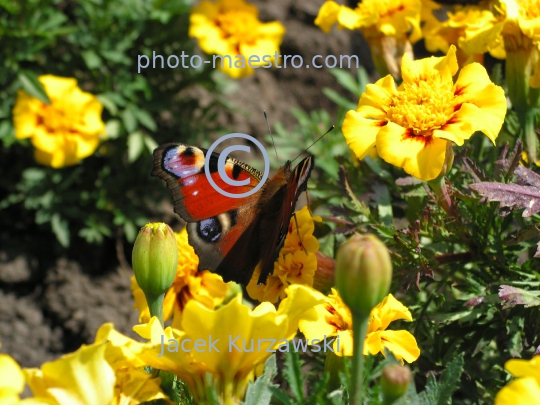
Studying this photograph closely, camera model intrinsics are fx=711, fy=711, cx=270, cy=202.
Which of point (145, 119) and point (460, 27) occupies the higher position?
point (460, 27)

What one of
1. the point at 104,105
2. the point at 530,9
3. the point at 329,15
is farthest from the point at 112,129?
the point at 530,9

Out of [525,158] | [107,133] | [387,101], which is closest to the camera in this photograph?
[387,101]

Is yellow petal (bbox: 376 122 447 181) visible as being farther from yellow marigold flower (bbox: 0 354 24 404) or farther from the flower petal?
yellow marigold flower (bbox: 0 354 24 404)

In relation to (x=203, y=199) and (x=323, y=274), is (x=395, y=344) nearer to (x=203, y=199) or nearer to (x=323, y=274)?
(x=323, y=274)

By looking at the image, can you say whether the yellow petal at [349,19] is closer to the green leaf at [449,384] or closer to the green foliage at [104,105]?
the green leaf at [449,384]

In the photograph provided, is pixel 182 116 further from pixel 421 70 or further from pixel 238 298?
pixel 238 298

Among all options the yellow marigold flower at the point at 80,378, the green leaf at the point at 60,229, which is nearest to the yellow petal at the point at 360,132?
the yellow marigold flower at the point at 80,378

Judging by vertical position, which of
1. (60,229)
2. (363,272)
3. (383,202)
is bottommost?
(60,229)

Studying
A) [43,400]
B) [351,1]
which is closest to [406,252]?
[43,400]
